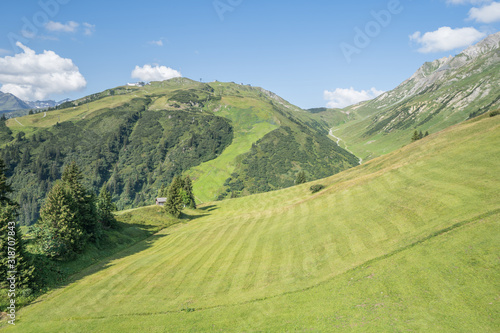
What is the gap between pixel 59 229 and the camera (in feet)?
145

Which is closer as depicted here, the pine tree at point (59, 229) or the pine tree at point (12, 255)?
the pine tree at point (12, 255)

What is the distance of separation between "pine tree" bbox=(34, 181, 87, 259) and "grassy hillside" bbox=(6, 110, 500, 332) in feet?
24.8

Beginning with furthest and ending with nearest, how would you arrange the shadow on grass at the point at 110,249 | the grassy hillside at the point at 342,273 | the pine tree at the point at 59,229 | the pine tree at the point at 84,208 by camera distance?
the pine tree at the point at 84,208 → the pine tree at the point at 59,229 → the shadow on grass at the point at 110,249 → the grassy hillside at the point at 342,273

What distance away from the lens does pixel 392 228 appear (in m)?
34.6

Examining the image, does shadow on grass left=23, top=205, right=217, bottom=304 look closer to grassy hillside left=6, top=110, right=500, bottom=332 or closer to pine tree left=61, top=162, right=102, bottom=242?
grassy hillside left=6, top=110, right=500, bottom=332

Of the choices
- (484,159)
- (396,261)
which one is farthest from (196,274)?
(484,159)

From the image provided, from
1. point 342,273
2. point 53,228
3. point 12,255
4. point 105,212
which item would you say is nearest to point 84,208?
point 105,212

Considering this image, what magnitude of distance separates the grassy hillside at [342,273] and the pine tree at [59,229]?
755 centimetres

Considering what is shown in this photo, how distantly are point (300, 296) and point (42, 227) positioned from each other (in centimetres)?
4462

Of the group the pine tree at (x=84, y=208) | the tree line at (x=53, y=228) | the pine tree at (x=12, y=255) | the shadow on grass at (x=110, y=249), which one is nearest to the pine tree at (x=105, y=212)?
the tree line at (x=53, y=228)

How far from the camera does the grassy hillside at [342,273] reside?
811 inches

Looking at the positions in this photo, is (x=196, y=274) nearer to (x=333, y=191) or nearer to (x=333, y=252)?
(x=333, y=252)

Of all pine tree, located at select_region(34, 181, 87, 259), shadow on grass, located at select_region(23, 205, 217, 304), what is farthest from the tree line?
shadow on grass, located at select_region(23, 205, 217, 304)

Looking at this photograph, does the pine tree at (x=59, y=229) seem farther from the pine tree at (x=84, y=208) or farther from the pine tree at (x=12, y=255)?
the pine tree at (x=12, y=255)
